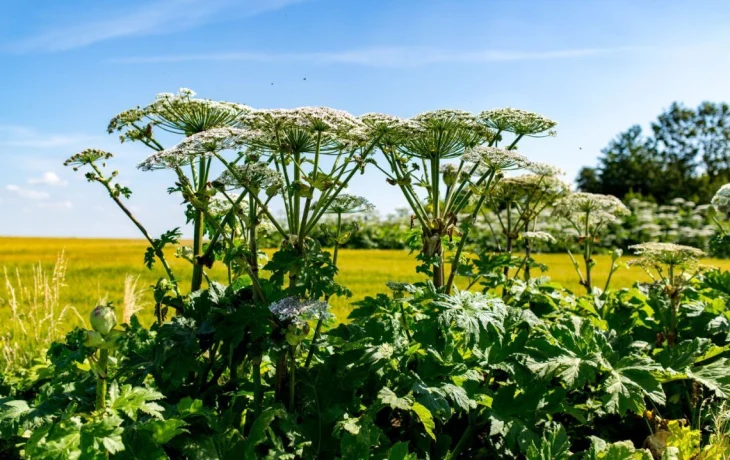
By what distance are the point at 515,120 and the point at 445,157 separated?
1.51 ft

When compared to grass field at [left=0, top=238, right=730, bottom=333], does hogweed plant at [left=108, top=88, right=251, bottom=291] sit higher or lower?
higher

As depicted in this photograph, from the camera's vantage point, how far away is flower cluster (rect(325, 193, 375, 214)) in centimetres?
318

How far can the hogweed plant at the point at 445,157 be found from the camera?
3.31 meters

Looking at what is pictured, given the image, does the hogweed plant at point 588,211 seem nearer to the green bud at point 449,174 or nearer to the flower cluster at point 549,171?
the flower cluster at point 549,171

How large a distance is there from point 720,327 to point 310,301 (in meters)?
2.69

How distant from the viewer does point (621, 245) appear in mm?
21078

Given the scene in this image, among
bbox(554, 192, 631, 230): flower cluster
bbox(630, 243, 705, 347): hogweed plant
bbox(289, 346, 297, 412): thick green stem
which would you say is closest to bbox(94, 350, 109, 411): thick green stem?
bbox(289, 346, 297, 412): thick green stem

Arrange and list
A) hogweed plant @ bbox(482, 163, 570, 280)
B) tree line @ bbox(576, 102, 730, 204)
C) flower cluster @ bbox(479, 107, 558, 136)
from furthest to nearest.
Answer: tree line @ bbox(576, 102, 730, 204) < hogweed plant @ bbox(482, 163, 570, 280) < flower cluster @ bbox(479, 107, 558, 136)

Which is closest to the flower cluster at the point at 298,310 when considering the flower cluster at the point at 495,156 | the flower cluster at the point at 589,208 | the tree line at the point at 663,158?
the flower cluster at the point at 495,156

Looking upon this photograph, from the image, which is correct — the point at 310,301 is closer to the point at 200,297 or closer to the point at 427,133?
the point at 200,297

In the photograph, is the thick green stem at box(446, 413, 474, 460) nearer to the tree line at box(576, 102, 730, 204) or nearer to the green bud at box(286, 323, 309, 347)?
the green bud at box(286, 323, 309, 347)

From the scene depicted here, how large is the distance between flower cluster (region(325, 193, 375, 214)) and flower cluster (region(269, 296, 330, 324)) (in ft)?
2.29

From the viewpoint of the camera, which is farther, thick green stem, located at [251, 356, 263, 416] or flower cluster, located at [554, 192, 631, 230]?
flower cluster, located at [554, 192, 631, 230]

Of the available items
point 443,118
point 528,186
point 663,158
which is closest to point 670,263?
point 528,186
